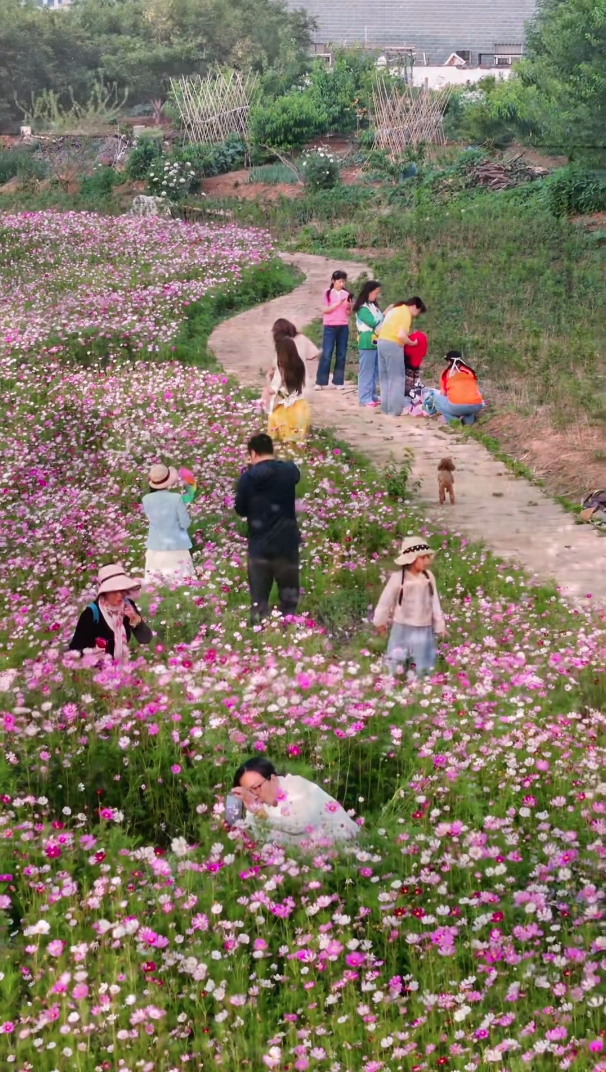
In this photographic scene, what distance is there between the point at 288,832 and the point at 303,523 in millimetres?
5429

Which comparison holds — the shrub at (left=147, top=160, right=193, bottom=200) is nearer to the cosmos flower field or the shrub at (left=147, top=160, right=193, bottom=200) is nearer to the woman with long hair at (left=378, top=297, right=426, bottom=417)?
the woman with long hair at (left=378, top=297, right=426, bottom=417)

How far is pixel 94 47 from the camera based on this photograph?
2207 inches

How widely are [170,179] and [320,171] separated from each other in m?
4.29

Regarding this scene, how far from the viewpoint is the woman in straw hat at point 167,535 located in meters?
8.91

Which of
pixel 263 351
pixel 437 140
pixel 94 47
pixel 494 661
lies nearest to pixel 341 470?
pixel 494 661

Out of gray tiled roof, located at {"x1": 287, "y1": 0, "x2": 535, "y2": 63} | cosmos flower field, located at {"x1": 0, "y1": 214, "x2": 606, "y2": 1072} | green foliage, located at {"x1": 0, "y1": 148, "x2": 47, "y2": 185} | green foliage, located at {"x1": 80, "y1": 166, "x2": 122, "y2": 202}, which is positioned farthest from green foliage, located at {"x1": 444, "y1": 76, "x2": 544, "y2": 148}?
cosmos flower field, located at {"x1": 0, "y1": 214, "x2": 606, "y2": 1072}

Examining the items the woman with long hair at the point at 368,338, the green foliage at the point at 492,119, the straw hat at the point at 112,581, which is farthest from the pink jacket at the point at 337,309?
the green foliage at the point at 492,119

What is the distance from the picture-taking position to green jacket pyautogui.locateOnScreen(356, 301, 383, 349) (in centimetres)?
1434

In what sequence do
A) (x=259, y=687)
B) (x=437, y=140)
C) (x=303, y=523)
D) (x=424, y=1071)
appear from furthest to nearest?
(x=437, y=140) < (x=303, y=523) < (x=259, y=687) < (x=424, y=1071)

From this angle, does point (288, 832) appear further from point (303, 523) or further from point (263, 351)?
point (263, 351)

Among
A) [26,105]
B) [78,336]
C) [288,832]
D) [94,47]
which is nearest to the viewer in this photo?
[288,832]

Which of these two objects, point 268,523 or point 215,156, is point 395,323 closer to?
point 268,523

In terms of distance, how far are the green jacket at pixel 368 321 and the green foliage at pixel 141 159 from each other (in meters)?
22.9

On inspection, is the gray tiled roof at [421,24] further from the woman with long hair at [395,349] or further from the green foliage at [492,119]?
the woman with long hair at [395,349]
